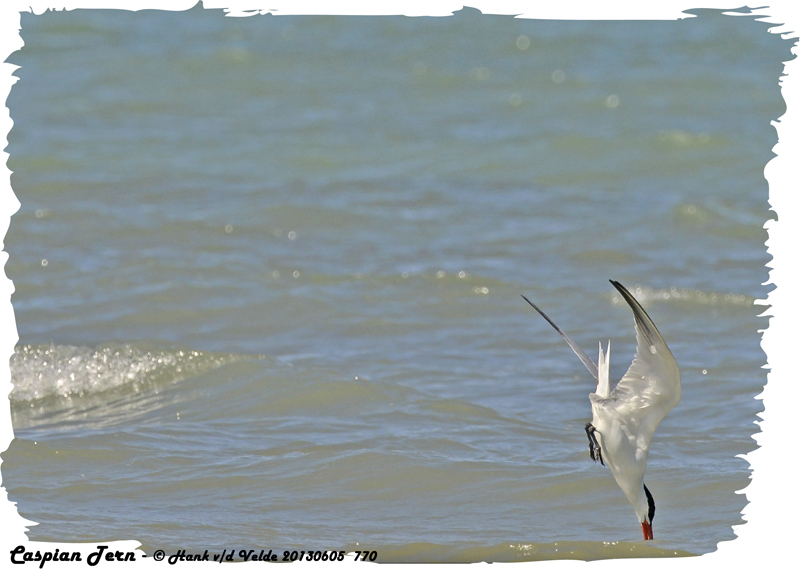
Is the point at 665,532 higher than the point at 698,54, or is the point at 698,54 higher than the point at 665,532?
the point at 698,54

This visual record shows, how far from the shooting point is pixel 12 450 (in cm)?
388

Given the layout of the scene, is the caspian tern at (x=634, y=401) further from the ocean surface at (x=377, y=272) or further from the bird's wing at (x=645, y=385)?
the ocean surface at (x=377, y=272)

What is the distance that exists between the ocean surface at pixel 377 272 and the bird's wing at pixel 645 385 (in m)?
0.63

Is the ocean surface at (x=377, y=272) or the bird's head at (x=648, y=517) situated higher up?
the ocean surface at (x=377, y=272)

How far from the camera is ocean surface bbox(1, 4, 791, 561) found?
363 cm

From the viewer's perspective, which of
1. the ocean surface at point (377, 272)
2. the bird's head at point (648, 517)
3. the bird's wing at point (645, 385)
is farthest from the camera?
the ocean surface at point (377, 272)

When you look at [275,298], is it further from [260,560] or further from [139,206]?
[260,560]

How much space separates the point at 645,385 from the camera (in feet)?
8.72

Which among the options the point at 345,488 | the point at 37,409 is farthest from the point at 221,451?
the point at 37,409

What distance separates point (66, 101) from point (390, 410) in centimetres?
643

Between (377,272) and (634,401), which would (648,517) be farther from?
(377,272)

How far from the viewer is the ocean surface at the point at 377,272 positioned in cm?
363

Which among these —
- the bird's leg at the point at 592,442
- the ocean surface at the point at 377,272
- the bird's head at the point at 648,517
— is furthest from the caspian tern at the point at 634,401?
the ocean surface at the point at 377,272

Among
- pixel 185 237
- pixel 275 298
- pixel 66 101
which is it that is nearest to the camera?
pixel 275 298
